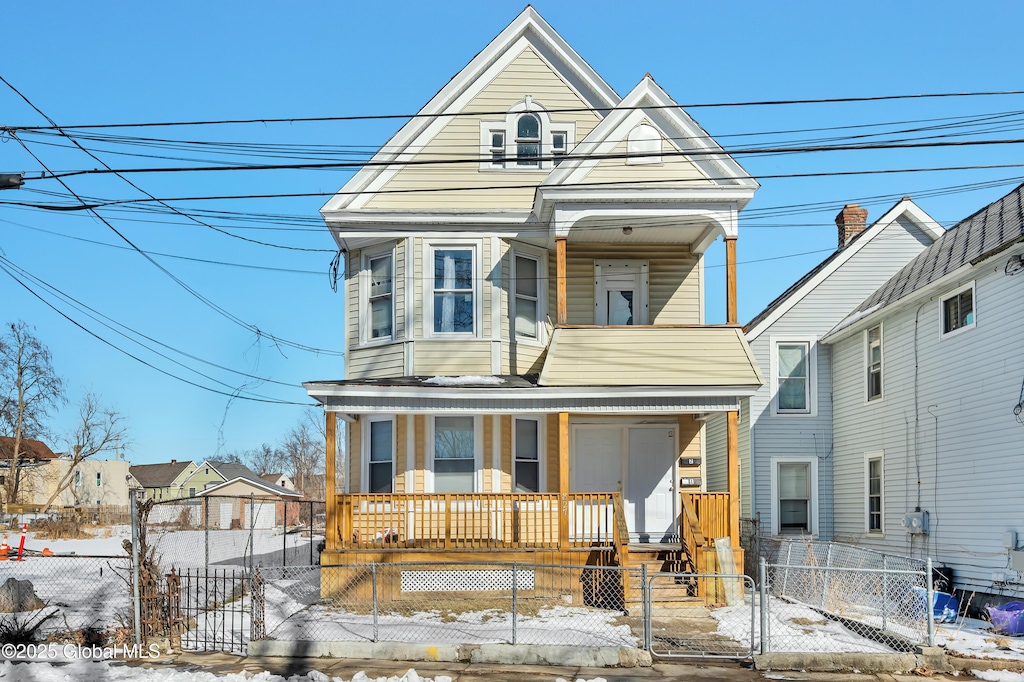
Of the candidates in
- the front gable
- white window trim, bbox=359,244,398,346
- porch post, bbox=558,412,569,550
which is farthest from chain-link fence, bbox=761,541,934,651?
white window trim, bbox=359,244,398,346

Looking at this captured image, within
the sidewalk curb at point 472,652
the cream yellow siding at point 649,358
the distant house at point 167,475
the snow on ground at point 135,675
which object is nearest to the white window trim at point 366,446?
the cream yellow siding at point 649,358

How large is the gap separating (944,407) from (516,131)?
31.0 feet

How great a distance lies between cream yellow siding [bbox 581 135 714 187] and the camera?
663 inches

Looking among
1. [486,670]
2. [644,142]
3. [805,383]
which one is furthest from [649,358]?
[486,670]

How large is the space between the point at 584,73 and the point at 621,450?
24.2ft

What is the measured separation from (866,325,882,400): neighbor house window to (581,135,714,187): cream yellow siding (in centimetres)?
590

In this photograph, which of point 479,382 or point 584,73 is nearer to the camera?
point 479,382

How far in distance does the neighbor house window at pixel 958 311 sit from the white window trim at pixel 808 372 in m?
4.74

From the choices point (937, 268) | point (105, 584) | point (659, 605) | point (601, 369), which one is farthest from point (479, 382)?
point (937, 268)

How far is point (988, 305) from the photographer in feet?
51.6

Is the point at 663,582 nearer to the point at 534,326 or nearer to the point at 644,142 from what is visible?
the point at 534,326

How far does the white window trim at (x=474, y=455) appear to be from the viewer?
17.3 m

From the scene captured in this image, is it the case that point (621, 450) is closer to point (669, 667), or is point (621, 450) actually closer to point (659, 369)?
point (659, 369)

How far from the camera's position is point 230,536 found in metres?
37.1
